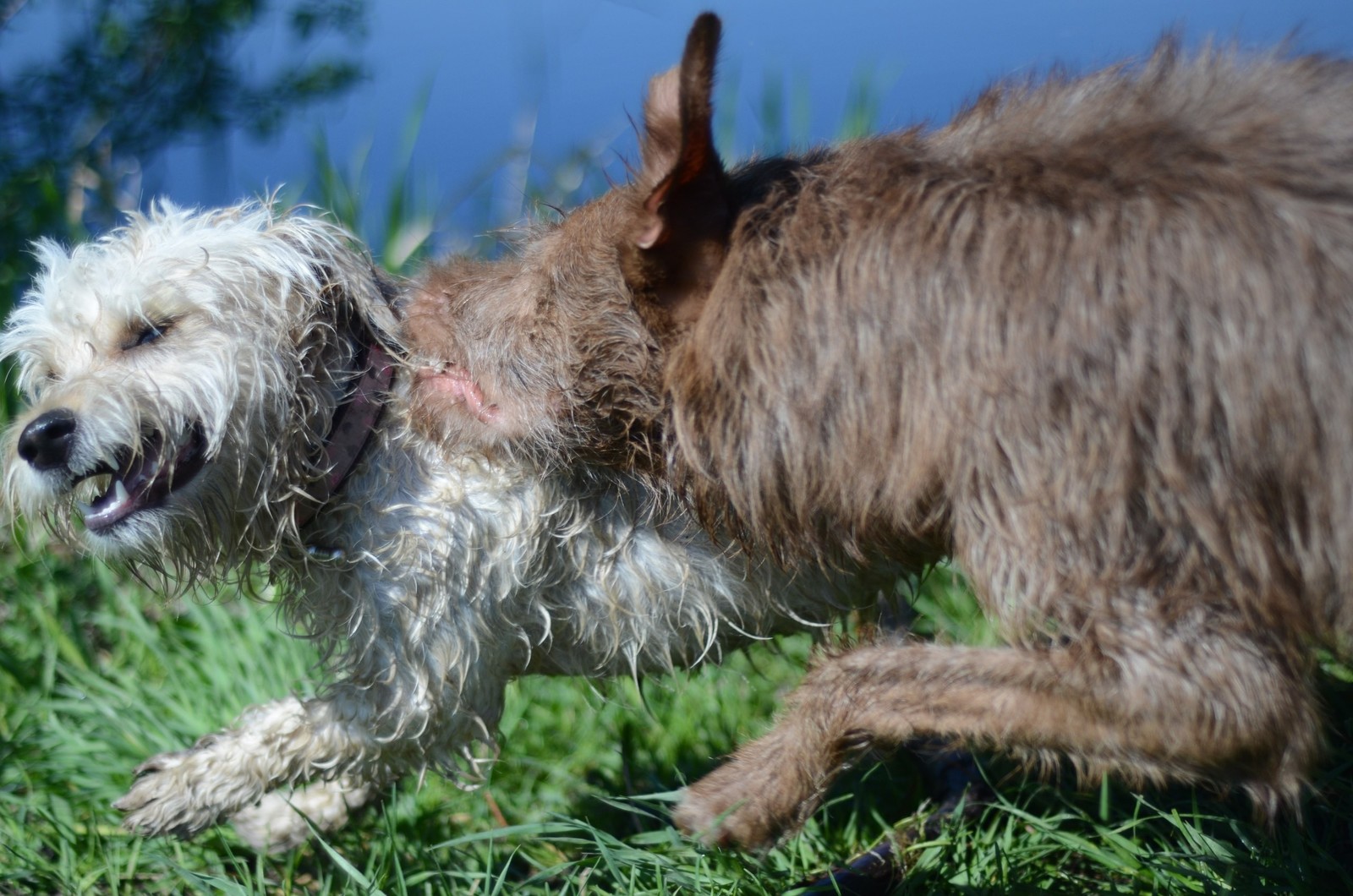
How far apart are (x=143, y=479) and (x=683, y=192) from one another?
4.43 ft

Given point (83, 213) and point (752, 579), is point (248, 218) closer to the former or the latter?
point (752, 579)

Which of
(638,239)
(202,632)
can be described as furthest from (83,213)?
(638,239)

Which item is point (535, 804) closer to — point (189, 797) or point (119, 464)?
point (189, 797)

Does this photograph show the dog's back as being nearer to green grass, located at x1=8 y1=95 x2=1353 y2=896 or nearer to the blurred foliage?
green grass, located at x1=8 y1=95 x2=1353 y2=896

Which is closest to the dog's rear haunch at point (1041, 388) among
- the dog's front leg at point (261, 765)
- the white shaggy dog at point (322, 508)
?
the white shaggy dog at point (322, 508)

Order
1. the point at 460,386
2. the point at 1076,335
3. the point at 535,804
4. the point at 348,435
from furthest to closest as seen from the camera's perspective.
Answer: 1. the point at 535,804
2. the point at 348,435
3. the point at 460,386
4. the point at 1076,335

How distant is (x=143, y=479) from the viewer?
2.65 m

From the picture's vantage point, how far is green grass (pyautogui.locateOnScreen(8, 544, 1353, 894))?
2703mm

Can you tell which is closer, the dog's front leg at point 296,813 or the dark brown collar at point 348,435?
the dark brown collar at point 348,435

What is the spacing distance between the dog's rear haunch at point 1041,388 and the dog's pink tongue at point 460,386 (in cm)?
21

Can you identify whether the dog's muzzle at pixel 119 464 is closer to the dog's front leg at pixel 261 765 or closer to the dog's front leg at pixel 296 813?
the dog's front leg at pixel 261 765

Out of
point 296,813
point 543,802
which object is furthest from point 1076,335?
point 296,813

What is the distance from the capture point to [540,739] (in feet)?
12.3

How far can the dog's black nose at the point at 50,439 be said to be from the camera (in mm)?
2516
